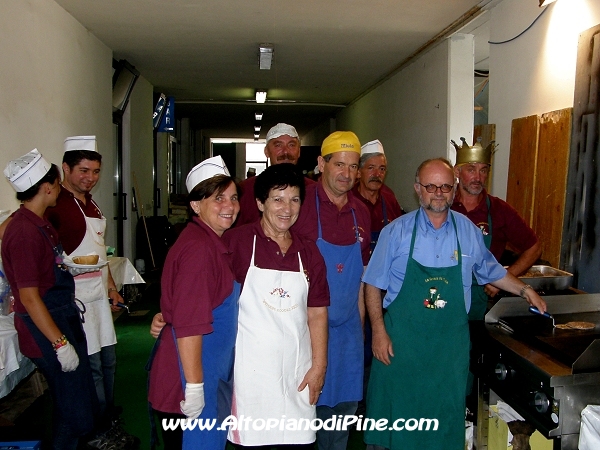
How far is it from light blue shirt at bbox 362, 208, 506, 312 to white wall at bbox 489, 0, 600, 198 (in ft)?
5.36

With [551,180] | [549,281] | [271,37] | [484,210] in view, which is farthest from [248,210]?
[271,37]

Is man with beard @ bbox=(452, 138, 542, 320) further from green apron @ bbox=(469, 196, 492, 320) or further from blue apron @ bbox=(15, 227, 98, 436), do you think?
blue apron @ bbox=(15, 227, 98, 436)

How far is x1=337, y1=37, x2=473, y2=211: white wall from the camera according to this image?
18.3 ft

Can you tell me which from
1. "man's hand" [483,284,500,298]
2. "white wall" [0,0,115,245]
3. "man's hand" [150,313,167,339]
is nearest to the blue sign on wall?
"white wall" [0,0,115,245]

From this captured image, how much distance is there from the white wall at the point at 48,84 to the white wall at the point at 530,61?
3895 mm

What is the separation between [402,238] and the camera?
2.42 metres

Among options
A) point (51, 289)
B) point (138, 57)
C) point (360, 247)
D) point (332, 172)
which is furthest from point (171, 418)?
point (138, 57)

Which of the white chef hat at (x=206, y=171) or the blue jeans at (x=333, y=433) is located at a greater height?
the white chef hat at (x=206, y=171)

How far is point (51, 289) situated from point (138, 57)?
5366mm

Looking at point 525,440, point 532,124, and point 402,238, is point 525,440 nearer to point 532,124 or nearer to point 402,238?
point 402,238

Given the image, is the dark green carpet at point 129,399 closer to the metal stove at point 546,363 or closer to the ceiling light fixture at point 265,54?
the metal stove at point 546,363

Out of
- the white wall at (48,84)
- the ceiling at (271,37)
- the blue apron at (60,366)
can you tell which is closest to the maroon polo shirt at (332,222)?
the blue apron at (60,366)

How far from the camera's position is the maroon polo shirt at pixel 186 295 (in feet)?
5.90

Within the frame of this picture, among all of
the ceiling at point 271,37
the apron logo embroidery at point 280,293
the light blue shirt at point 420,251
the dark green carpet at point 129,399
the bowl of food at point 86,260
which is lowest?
the dark green carpet at point 129,399
